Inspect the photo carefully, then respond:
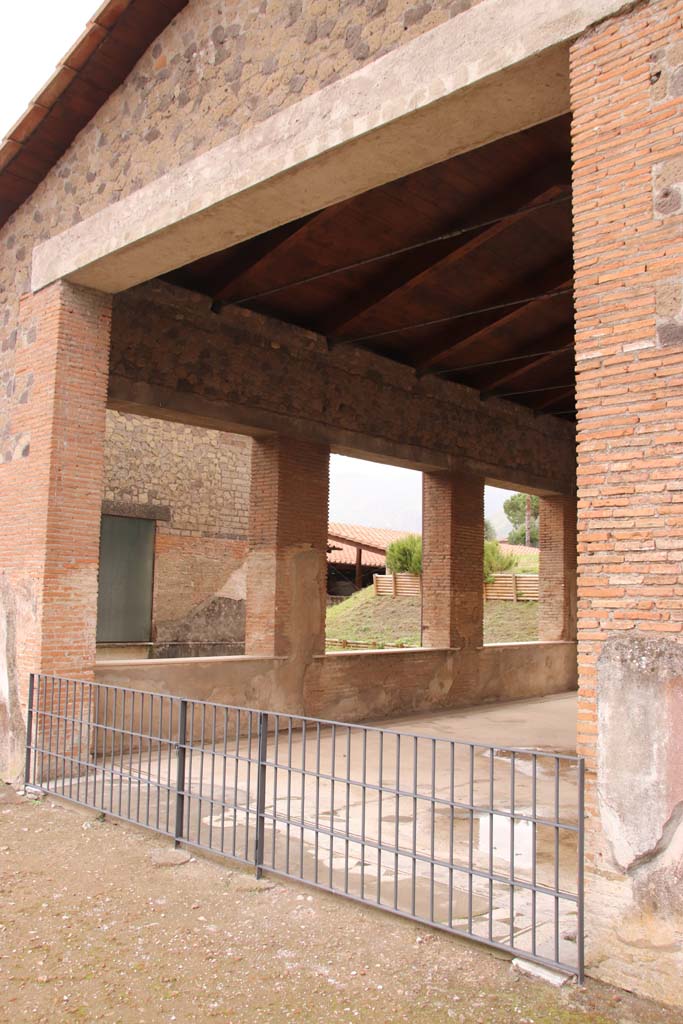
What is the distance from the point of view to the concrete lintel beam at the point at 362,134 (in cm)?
480

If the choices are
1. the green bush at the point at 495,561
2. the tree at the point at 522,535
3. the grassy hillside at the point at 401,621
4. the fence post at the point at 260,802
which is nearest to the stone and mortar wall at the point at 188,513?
the grassy hillside at the point at 401,621

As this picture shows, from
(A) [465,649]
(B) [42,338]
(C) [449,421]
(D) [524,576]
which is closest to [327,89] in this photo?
(B) [42,338]

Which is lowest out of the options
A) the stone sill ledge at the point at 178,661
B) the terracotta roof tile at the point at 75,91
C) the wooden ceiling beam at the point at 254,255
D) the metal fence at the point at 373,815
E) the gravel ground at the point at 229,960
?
the gravel ground at the point at 229,960

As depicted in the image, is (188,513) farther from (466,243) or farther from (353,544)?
(353,544)

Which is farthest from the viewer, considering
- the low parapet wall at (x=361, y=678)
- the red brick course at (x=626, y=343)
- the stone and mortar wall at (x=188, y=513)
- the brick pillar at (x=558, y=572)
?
the stone and mortar wall at (x=188, y=513)

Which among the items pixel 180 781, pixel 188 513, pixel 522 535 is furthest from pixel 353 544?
pixel 522 535

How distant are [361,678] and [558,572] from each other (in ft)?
20.6

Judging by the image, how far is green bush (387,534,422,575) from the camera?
85.8 feet

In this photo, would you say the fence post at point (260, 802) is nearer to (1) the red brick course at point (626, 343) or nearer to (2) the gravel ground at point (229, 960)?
(2) the gravel ground at point (229, 960)

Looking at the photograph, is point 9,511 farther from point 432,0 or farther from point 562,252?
point 562,252

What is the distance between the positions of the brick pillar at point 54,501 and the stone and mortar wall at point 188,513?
26.3ft

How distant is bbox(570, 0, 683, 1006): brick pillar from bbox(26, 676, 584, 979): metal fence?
0.72 ft

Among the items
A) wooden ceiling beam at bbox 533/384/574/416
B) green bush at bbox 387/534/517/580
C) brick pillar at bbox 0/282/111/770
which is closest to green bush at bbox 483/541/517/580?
green bush at bbox 387/534/517/580

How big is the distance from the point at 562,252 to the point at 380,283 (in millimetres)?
2366
